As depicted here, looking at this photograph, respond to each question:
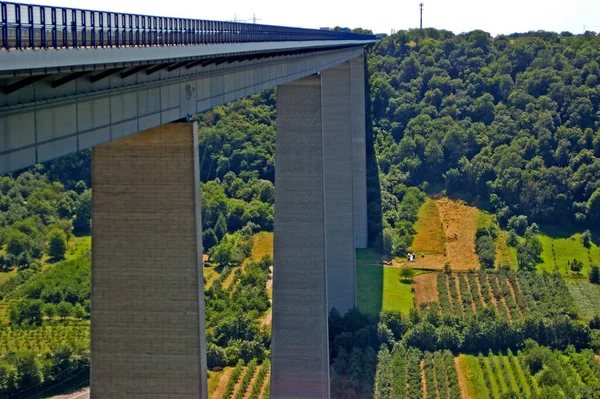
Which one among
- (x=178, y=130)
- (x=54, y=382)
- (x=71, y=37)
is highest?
(x=71, y=37)

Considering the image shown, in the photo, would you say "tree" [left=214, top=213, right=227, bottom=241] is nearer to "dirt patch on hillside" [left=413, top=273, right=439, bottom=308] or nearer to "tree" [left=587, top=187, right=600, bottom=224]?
"dirt patch on hillside" [left=413, top=273, right=439, bottom=308]

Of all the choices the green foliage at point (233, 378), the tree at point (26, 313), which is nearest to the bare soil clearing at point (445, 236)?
the green foliage at point (233, 378)

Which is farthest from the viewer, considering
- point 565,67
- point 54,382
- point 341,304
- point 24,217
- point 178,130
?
point 565,67

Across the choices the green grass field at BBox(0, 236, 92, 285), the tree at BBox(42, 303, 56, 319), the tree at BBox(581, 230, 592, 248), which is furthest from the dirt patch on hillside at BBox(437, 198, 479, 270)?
the tree at BBox(42, 303, 56, 319)

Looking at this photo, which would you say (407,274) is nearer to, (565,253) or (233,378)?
(565,253)

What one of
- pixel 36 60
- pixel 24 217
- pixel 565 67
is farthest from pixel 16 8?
pixel 565 67

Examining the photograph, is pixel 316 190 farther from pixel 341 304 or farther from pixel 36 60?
→ pixel 36 60

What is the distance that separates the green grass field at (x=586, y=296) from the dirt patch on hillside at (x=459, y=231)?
18.2ft

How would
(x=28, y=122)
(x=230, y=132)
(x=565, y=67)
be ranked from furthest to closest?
(x=565, y=67)
(x=230, y=132)
(x=28, y=122)

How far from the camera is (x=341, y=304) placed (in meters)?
43.9

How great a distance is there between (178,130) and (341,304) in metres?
26.9

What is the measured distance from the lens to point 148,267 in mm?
18297

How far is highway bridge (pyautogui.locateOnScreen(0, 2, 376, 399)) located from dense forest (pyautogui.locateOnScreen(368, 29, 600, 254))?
2397cm

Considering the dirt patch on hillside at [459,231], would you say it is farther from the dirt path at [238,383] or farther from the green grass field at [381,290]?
the dirt path at [238,383]
